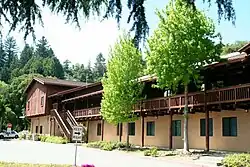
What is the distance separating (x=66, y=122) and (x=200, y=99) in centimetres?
2359

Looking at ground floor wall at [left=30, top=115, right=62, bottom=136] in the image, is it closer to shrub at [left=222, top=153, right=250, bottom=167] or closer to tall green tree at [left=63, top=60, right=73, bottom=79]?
shrub at [left=222, top=153, right=250, bottom=167]

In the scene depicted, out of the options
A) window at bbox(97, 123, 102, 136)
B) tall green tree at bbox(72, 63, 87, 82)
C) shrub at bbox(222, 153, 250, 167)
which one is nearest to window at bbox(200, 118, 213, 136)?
shrub at bbox(222, 153, 250, 167)

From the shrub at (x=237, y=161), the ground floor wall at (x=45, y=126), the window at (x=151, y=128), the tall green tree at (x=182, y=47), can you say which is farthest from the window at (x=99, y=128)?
the shrub at (x=237, y=161)

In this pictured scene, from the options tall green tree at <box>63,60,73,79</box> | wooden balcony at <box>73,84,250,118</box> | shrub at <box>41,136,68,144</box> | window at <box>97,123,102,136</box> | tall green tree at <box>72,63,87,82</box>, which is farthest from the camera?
tall green tree at <box>63,60,73,79</box>

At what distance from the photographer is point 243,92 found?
22.3 m

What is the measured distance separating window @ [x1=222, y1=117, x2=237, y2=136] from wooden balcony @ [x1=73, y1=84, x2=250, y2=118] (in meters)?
2.55

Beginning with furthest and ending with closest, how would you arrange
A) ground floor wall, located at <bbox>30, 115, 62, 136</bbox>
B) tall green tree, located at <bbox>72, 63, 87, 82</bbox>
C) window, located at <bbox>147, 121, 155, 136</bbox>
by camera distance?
tall green tree, located at <bbox>72, 63, 87, 82</bbox>
ground floor wall, located at <bbox>30, 115, 62, 136</bbox>
window, located at <bbox>147, 121, 155, 136</bbox>

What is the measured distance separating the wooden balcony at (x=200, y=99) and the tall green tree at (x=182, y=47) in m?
0.84

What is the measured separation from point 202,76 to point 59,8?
22.9 metres

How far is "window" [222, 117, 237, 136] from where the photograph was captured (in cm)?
2602

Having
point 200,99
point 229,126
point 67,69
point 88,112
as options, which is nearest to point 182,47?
point 200,99

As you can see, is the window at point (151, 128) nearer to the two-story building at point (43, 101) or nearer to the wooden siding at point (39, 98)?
the two-story building at point (43, 101)

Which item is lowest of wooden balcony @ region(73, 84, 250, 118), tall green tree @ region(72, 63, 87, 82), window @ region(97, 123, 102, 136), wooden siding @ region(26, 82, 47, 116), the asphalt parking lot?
the asphalt parking lot

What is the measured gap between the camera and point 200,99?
84.7ft
